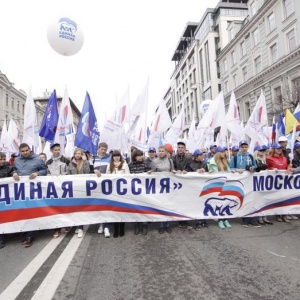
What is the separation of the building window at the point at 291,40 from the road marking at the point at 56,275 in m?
A: 26.3

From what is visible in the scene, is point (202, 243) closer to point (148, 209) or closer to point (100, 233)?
point (148, 209)

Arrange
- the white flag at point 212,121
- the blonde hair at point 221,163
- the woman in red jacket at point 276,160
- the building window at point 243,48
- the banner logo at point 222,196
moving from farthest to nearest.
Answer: the building window at point 243,48
the white flag at point 212,121
the woman in red jacket at point 276,160
the blonde hair at point 221,163
the banner logo at point 222,196

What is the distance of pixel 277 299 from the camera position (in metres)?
2.71

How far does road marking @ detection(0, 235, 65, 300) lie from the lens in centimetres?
293

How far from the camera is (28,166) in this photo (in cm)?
526

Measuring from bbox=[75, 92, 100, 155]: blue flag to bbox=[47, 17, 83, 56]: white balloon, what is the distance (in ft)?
6.35

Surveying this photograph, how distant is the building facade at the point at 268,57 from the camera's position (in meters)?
23.8

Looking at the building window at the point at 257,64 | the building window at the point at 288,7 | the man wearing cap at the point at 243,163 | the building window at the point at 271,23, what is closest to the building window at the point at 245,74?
the building window at the point at 257,64

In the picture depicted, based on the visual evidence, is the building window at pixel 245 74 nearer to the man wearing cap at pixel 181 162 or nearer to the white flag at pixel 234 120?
the white flag at pixel 234 120

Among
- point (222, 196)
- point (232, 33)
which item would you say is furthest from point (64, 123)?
point (232, 33)

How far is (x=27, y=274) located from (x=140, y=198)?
8.20 feet

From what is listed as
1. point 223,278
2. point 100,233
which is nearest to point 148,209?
point 100,233

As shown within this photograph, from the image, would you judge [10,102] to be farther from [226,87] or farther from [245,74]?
[245,74]

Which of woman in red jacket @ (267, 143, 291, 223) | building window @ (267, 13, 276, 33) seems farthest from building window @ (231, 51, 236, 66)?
woman in red jacket @ (267, 143, 291, 223)
